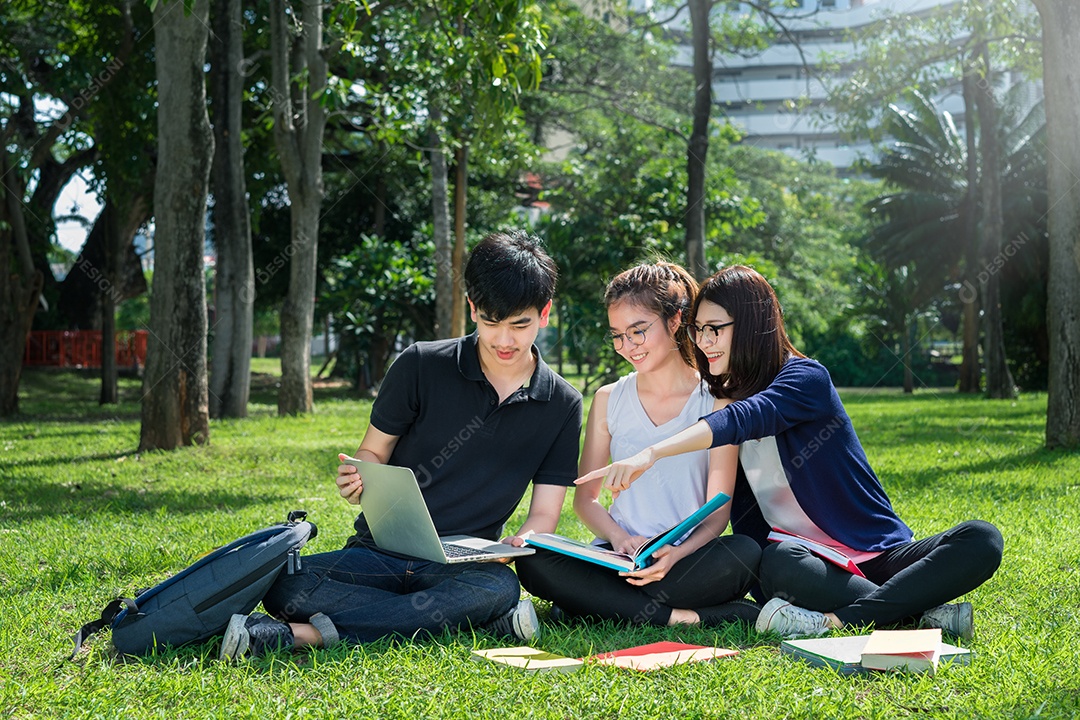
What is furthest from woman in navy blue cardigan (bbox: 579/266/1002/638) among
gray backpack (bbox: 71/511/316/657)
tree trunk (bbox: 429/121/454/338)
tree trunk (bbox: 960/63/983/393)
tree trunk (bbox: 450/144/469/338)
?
tree trunk (bbox: 960/63/983/393)

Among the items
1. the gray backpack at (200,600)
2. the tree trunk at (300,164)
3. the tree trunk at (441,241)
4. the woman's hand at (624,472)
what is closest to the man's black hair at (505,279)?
the woman's hand at (624,472)

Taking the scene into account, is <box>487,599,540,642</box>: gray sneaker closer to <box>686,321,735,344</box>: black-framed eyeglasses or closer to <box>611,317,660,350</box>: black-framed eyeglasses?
<box>611,317,660,350</box>: black-framed eyeglasses

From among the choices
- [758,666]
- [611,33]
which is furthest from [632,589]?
[611,33]

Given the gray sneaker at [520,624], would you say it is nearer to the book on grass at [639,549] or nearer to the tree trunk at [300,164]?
the book on grass at [639,549]

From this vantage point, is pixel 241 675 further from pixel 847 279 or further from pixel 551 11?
pixel 847 279

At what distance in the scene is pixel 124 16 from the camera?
1292 cm

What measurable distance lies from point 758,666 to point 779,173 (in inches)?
1182

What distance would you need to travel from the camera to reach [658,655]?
10.7ft

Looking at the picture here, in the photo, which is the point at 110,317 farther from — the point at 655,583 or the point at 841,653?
the point at 841,653

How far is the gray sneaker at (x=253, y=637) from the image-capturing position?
3.27 meters

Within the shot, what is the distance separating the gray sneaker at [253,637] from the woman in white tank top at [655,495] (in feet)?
3.06

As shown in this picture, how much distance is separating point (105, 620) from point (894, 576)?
8.74 feet

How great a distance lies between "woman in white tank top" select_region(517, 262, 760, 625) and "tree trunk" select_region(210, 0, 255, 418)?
9756 mm

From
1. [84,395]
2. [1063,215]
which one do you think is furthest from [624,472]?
[84,395]
